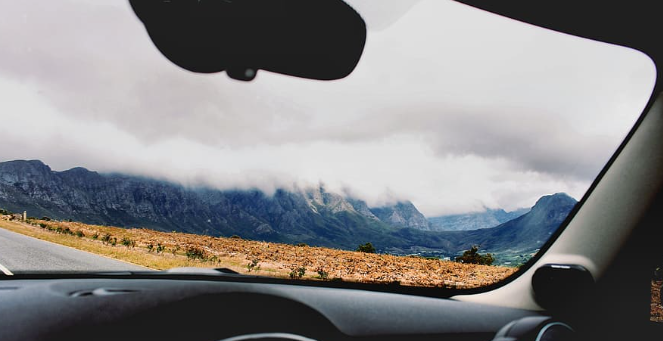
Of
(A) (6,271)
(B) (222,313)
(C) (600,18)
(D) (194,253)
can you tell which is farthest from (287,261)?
(C) (600,18)

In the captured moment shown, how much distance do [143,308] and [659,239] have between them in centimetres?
346

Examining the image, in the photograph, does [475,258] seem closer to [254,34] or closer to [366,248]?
[366,248]

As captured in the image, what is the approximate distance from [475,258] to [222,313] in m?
2.00

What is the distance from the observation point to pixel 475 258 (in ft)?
11.6

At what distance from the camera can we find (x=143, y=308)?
2521 millimetres

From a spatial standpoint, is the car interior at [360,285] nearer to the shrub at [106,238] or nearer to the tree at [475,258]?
the tree at [475,258]

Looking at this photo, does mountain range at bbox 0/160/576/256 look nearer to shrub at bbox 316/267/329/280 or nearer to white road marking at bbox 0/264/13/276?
shrub at bbox 316/267/329/280

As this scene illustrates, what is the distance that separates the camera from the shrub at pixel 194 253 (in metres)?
3.39

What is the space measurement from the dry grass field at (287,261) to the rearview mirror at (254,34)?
4.71ft

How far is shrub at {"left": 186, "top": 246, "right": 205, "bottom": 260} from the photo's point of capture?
339cm

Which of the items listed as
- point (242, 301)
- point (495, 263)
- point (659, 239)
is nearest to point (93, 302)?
point (242, 301)

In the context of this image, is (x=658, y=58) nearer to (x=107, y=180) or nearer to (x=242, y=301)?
(x=242, y=301)

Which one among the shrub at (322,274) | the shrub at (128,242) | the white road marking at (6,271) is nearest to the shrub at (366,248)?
the shrub at (322,274)

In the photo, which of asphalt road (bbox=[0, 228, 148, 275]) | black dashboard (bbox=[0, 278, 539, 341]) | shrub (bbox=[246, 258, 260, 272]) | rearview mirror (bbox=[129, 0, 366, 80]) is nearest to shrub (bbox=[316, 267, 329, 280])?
black dashboard (bbox=[0, 278, 539, 341])
